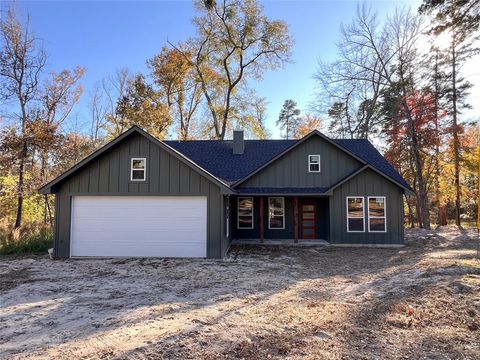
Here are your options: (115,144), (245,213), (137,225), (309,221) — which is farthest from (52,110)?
(309,221)

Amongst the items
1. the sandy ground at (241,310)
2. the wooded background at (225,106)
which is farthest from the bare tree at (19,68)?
the sandy ground at (241,310)

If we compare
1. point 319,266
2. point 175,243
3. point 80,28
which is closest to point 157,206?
point 175,243

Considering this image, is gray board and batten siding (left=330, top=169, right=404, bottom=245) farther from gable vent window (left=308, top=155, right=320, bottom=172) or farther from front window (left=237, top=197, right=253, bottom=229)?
front window (left=237, top=197, right=253, bottom=229)

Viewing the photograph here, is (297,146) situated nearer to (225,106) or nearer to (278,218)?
(278,218)

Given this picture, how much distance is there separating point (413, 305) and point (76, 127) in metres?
25.3

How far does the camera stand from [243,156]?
16531mm

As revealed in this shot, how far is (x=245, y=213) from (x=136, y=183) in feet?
20.2

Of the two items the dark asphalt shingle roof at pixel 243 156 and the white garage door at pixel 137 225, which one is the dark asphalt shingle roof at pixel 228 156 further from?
the white garage door at pixel 137 225

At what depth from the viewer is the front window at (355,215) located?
13.6m

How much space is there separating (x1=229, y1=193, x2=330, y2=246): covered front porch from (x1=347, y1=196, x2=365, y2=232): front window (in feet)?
4.71

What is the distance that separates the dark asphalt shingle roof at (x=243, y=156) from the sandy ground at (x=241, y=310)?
18.4ft

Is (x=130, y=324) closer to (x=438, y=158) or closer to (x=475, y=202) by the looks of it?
(x=438, y=158)

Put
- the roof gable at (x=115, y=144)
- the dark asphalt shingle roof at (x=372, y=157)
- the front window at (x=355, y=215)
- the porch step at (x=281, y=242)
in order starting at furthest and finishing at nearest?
the dark asphalt shingle roof at (x=372, y=157) < the porch step at (x=281, y=242) < the front window at (x=355, y=215) < the roof gable at (x=115, y=144)

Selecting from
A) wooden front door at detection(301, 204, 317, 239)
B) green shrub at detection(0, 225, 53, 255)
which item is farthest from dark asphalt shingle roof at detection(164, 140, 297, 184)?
green shrub at detection(0, 225, 53, 255)
